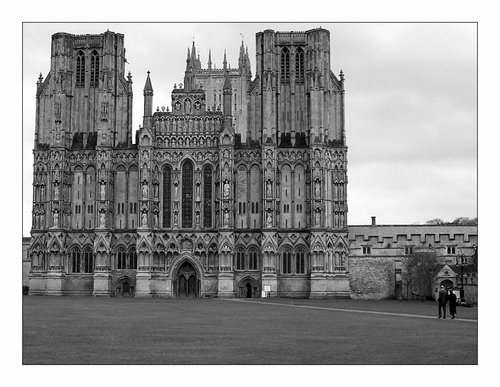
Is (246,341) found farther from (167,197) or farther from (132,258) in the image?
(132,258)

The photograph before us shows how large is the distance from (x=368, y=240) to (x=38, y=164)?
42.2m

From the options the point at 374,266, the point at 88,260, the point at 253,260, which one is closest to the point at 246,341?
the point at 253,260

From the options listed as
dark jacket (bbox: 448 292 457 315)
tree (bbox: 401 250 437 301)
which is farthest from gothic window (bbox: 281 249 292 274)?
dark jacket (bbox: 448 292 457 315)

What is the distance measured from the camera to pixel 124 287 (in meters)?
98.6

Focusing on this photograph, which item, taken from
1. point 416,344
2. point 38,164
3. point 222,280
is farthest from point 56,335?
point 38,164

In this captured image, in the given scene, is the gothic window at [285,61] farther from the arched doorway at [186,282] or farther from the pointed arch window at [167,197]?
the arched doorway at [186,282]

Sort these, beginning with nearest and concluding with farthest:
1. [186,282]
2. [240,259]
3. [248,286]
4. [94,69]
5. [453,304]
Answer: [453,304]
[240,259]
[248,286]
[186,282]
[94,69]

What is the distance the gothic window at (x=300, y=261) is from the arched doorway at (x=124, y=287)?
1895 centimetres

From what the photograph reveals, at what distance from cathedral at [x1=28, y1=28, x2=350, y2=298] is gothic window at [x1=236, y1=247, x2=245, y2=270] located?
0.11 meters

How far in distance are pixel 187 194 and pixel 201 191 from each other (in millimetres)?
1732

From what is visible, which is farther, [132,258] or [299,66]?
[299,66]

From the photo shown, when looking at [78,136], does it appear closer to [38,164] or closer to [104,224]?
[38,164]

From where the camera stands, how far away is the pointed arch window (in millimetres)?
98188

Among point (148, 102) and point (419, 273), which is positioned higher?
point (148, 102)
